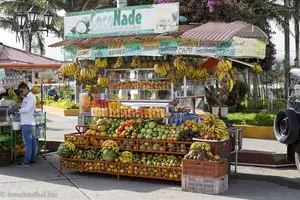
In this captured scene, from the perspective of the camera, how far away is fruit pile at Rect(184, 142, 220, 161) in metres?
8.11

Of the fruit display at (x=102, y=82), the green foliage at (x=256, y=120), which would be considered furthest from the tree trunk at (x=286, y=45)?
the fruit display at (x=102, y=82)

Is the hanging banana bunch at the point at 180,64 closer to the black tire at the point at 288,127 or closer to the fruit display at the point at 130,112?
the fruit display at the point at 130,112

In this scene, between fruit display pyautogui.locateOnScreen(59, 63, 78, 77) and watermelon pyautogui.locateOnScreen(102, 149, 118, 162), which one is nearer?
watermelon pyautogui.locateOnScreen(102, 149, 118, 162)

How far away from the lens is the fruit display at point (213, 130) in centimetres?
845

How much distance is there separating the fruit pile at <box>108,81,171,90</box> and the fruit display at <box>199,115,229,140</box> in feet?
4.05

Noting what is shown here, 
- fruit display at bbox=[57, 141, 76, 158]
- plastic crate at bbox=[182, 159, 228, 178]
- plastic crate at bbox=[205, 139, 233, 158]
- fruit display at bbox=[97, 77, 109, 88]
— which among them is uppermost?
fruit display at bbox=[97, 77, 109, 88]

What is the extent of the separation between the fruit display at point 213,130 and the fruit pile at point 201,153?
27 centimetres

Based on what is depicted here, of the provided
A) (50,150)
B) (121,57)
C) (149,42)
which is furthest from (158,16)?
(50,150)

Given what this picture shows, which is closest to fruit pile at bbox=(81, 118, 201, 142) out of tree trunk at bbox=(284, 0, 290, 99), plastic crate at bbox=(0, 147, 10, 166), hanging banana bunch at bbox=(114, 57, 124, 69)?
hanging banana bunch at bbox=(114, 57, 124, 69)

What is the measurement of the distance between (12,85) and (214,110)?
4.96 m

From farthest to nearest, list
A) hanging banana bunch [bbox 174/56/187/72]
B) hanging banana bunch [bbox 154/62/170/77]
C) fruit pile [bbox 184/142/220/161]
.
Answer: hanging banana bunch [bbox 154/62/170/77] < hanging banana bunch [bbox 174/56/187/72] < fruit pile [bbox 184/142/220/161]

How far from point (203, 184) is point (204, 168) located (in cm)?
28

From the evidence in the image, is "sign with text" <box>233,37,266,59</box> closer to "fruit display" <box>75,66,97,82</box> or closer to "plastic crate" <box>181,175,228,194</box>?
"plastic crate" <box>181,175,228,194</box>

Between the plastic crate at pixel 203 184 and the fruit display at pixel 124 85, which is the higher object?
the fruit display at pixel 124 85
